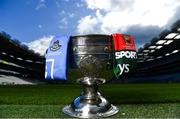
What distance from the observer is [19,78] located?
173 feet

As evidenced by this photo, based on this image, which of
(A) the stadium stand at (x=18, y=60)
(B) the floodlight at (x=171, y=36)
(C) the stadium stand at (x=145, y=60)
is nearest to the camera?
(B) the floodlight at (x=171, y=36)

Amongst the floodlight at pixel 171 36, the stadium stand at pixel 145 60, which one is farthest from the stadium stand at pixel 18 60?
the floodlight at pixel 171 36

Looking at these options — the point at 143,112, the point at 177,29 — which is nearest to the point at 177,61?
the point at 177,29

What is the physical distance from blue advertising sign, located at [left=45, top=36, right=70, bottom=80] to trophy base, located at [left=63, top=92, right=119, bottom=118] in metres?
0.29

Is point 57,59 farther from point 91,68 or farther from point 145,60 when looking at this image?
point 145,60

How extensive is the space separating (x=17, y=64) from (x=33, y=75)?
5.16m

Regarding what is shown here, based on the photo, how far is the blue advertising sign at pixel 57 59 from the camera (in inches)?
108

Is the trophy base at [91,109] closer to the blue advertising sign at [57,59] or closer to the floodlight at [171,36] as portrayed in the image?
the blue advertising sign at [57,59]

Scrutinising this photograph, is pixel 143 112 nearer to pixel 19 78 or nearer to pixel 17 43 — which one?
pixel 17 43

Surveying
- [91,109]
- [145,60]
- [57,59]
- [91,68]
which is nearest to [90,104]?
[91,109]

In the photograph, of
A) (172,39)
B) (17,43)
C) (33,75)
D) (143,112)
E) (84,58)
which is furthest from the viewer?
(33,75)

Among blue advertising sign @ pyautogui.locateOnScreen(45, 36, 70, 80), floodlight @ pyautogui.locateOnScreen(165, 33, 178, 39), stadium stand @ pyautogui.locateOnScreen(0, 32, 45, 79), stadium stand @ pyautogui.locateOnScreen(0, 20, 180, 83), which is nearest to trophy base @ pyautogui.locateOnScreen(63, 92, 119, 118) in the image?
blue advertising sign @ pyautogui.locateOnScreen(45, 36, 70, 80)

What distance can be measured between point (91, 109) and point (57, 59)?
494mm

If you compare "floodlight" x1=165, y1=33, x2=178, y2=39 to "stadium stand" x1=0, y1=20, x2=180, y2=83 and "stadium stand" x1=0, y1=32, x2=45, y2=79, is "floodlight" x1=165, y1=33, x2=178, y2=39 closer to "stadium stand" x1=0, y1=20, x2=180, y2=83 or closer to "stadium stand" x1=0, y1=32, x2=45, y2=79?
"stadium stand" x1=0, y1=20, x2=180, y2=83
